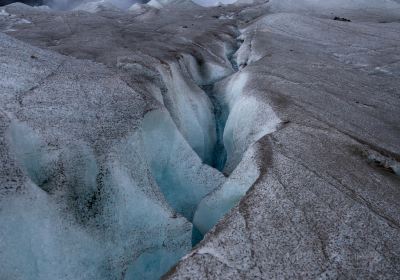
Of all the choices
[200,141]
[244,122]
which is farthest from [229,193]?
[200,141]

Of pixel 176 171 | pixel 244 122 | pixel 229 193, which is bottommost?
pixel 176 171

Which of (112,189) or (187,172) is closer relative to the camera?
(112,189)

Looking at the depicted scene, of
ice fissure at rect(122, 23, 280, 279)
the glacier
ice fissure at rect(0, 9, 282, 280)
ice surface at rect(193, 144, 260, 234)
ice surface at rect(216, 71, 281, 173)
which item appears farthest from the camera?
ice surface at rect(216, 71, 281, 173)

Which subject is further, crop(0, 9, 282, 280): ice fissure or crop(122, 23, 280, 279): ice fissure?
crop(122, 23, 280, 279): ice fissure

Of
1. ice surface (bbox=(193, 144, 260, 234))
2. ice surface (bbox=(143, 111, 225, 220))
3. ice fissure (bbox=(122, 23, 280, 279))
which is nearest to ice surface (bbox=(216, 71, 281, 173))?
ice fissure (bbox=(122, 23, 280, 279))

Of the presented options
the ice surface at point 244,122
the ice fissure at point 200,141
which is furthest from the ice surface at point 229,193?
the ice surface at point 244,122

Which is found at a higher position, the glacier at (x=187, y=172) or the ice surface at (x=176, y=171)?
the glacier at (x=187, y=172)

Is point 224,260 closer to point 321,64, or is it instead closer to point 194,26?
point 321,64

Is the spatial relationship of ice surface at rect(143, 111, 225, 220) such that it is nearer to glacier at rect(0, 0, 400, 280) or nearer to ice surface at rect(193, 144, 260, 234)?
glacier at rect(0, 0, 400, 280)

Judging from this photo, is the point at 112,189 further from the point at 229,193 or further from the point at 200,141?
the point at 200,141

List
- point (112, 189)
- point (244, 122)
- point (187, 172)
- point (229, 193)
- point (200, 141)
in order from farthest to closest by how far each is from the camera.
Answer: point (200, 141) < point (244, 122) < point (187, 172) < point (229, 193) < point (112, 189)

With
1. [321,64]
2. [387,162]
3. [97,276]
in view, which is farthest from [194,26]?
[97,276]

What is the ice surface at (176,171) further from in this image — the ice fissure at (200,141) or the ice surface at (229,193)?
the ice surface at (229,193)
